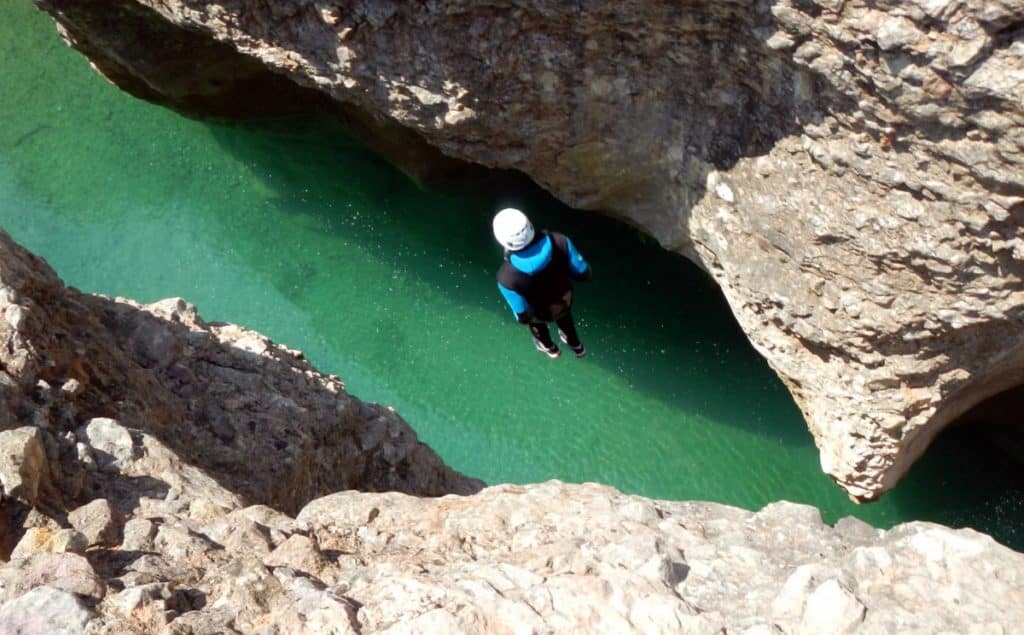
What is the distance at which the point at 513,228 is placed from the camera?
3916mm

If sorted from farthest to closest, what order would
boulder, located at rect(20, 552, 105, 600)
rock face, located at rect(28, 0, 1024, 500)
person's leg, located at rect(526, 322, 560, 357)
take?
person's leg, located at rect(526, 322, 560, 357) → rock face, located at rect(28, 0, 1024, 500) → boulder, located at rect(20, 552, 105, 600)

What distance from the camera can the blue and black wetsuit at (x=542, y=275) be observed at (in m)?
4.10

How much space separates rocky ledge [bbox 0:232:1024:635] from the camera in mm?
2090

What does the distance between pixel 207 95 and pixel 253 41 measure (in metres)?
2.02

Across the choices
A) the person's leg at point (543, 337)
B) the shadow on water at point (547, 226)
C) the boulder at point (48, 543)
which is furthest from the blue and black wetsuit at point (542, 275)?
the boulder at point (48, 543)

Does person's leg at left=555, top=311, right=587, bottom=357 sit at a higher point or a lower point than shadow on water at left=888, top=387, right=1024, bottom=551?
higher

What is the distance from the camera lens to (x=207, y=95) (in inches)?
256

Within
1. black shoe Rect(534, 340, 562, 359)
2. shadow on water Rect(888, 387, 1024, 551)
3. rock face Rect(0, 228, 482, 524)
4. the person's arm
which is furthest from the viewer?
shadow on water Rect(888, 387, 1024, 551)

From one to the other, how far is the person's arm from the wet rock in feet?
7.17

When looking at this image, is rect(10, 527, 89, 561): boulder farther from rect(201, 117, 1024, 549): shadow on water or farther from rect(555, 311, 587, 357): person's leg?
rect(201, 117, 1024, 549): shadow on water

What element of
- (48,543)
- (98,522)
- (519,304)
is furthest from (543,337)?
(48,543)

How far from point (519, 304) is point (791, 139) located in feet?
4.63

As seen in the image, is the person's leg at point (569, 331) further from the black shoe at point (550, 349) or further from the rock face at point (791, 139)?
the rock face at point (791, 139)

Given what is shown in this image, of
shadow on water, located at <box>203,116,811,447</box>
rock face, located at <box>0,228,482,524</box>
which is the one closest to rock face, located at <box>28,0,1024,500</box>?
shadow on water, located at <box>203,116,811,447</box>
